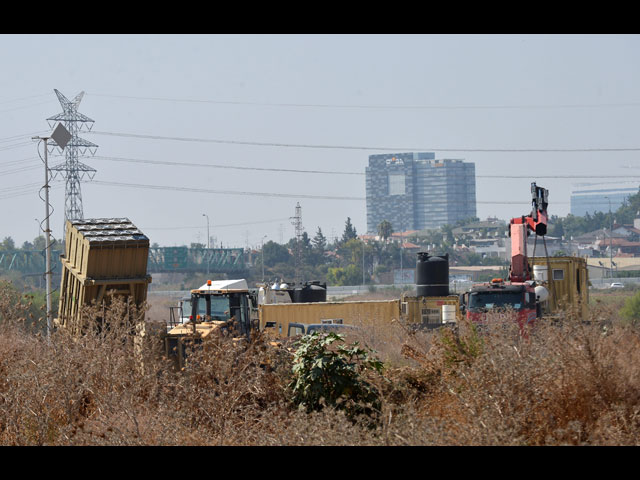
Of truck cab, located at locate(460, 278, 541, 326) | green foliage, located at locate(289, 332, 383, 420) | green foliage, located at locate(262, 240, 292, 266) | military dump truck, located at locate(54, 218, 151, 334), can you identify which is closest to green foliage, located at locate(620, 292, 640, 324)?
truck cab, located at locate(460, 278, 541, 326)

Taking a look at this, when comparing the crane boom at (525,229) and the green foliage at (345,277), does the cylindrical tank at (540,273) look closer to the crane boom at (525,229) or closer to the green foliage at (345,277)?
the crane boom at (525,229)

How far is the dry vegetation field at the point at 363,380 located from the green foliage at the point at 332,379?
13 cm

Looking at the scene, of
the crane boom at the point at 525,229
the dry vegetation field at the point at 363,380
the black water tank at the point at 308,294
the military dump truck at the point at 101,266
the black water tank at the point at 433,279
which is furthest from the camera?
the black water tank at the point at 308,294

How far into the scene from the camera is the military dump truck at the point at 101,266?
17.3m

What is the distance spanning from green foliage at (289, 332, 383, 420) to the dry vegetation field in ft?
0.43

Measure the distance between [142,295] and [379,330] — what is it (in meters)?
6.35

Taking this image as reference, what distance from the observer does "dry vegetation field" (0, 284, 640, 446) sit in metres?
8.08

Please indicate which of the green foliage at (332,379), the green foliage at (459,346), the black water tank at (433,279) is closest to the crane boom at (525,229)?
the black water tank at (433,279)

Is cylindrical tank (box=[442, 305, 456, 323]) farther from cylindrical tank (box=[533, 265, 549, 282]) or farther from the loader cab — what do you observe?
the loader cab
